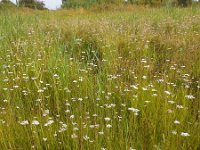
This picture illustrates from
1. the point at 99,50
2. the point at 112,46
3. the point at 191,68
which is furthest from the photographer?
the point at 99,50

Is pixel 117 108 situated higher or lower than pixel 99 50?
lower

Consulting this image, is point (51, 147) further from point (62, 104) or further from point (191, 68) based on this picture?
point (191, 68)

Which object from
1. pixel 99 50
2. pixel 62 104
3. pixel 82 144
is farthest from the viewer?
pixel 99 50

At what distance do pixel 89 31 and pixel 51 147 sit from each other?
13.6 ft

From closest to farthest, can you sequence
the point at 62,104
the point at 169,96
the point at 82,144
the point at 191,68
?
the point at 82,144, the point at 169,96, the point at 62,104, the point at 191,68

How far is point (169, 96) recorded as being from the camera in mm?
2572

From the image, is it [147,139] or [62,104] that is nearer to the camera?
[147,139]

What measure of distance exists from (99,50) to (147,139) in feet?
9.30

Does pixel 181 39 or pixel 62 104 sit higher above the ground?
pixel 181 39

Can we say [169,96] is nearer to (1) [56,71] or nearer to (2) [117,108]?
(2) [117,108]

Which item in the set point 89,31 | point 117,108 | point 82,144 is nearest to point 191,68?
point 117,108

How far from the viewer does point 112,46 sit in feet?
14.8

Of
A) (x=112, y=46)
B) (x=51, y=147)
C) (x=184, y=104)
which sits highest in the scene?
(x=112, y=46)


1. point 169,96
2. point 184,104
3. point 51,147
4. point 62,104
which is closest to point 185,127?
point 184,104
